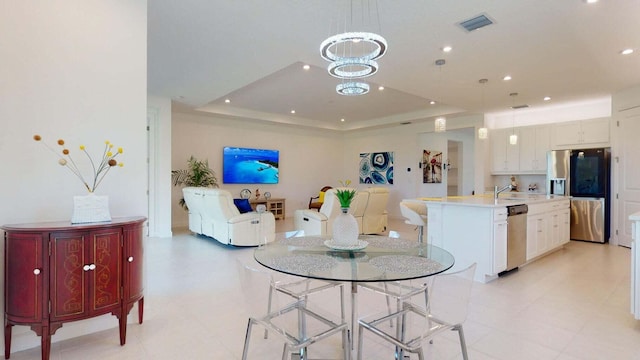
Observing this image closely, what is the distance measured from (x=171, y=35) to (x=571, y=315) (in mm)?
4643

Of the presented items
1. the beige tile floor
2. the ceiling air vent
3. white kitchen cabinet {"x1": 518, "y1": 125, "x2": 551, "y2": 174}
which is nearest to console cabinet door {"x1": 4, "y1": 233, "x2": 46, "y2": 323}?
the beige tile floor

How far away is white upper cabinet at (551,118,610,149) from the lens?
5836 mm

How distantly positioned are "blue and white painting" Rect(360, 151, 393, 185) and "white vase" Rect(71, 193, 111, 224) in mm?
7738

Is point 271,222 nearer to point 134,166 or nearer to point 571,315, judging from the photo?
point 134,166

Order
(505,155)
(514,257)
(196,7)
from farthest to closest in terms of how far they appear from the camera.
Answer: (505,155) < (514,257) < (196,7)

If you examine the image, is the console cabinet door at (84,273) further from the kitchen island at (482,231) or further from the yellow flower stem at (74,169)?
the kitchen island at (482,231)

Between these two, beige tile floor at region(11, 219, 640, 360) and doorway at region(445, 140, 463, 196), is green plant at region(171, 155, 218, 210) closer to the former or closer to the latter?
beige tile floor at region(11, 219, 640, 360)

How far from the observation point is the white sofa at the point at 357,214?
548 cm

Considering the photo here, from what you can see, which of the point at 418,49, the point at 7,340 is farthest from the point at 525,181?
the point at 7,340

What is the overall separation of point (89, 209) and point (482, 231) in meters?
3.73

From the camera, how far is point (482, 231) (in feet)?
11.8

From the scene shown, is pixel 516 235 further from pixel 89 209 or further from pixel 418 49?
pixel 89 209

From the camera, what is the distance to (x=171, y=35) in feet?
11.0

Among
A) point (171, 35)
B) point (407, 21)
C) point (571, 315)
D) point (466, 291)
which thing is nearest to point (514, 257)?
point (571, 315)
